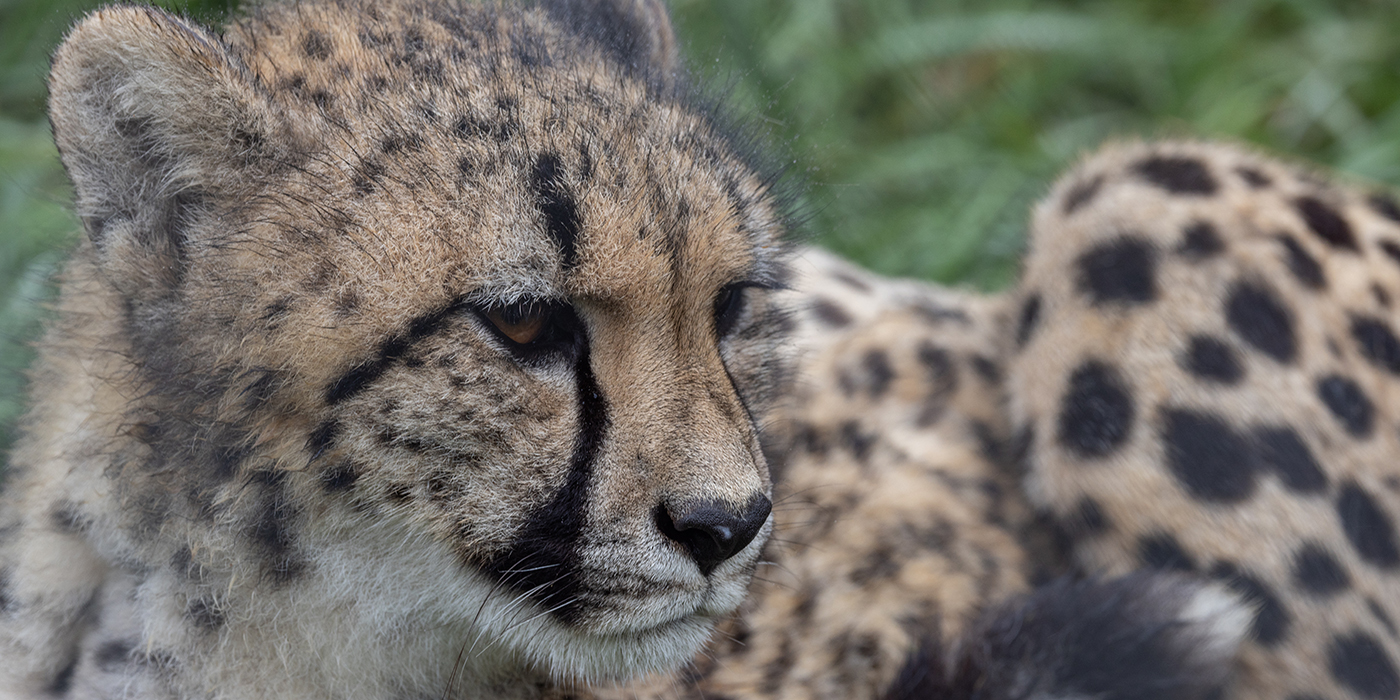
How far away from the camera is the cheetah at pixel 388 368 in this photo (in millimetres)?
1380

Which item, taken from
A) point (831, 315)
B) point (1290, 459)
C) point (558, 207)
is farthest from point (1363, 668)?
point (558, 207)

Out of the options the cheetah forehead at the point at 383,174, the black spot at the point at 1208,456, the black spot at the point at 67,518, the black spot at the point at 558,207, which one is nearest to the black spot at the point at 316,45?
the cheetah forehead at the point at 383,174

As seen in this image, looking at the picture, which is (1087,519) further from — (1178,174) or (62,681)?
(62,681)

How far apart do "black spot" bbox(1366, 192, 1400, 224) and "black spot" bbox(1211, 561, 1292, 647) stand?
0.83 metres

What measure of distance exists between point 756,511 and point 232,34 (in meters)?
0.85

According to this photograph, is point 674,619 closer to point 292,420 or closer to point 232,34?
point 292,420

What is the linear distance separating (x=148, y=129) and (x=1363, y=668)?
1.83m

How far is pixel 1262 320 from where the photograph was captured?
86.4 inches

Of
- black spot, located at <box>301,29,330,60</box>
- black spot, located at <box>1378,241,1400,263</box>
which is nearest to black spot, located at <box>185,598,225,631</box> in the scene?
black spot, located at <box>301,29,330,60</box>

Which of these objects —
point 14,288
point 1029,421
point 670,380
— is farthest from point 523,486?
point 14,288

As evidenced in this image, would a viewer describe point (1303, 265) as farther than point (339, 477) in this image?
Yes

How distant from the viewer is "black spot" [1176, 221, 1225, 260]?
2.24 meters

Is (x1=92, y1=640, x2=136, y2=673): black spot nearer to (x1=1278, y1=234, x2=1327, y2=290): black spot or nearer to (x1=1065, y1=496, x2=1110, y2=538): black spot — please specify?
(x1=1065, y1=496, x2=1110, y2=538): black spot

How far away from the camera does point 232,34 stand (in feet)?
5.37
